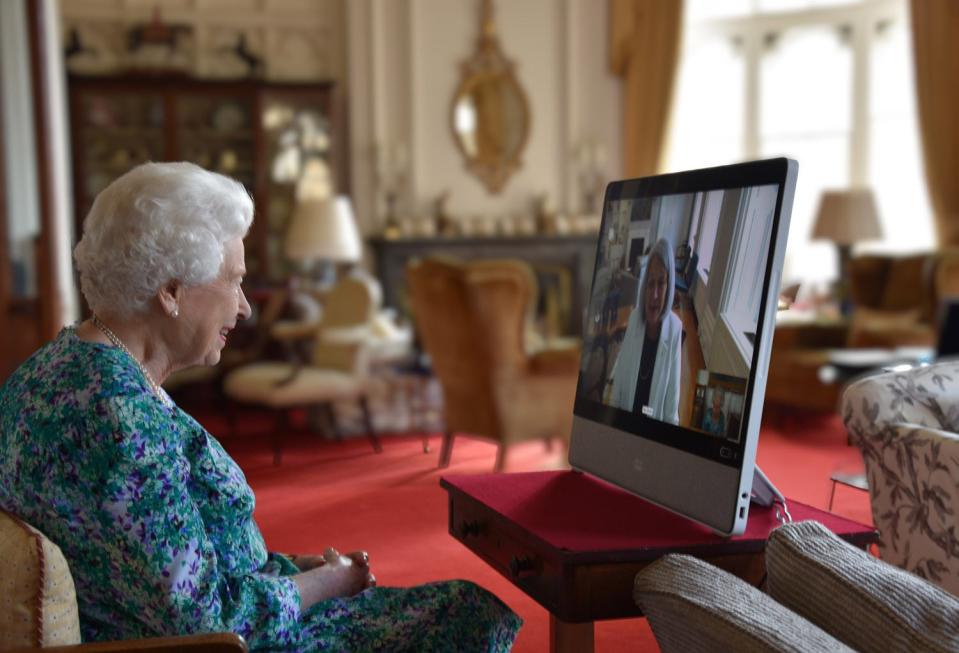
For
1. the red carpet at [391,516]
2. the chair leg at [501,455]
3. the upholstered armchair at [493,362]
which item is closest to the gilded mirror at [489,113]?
the upholstered armchair at [493,362]

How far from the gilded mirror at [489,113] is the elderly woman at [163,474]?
7.07 m

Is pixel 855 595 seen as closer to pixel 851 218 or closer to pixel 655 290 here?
pixel 655 290

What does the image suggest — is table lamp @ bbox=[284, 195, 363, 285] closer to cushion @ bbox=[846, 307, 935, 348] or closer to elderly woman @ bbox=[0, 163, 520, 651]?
cushion @ bbox=[846, 307, 935, 348]

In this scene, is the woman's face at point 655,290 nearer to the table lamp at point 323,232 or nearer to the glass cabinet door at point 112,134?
the table lamp at point 323,232

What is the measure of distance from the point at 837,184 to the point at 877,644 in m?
7.38

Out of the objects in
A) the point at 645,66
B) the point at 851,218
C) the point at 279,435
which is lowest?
the point at 279,435

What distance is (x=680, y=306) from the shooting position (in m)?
1.61

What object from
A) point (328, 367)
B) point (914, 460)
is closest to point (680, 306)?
point (914, 460)

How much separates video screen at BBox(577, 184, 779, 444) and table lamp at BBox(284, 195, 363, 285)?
4647mm

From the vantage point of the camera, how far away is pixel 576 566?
4.71 ft

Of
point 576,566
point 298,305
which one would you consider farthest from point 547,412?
point 576,566

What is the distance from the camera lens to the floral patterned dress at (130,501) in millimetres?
1287

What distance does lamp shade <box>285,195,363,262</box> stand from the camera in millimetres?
6379

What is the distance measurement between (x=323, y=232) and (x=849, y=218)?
340cm
